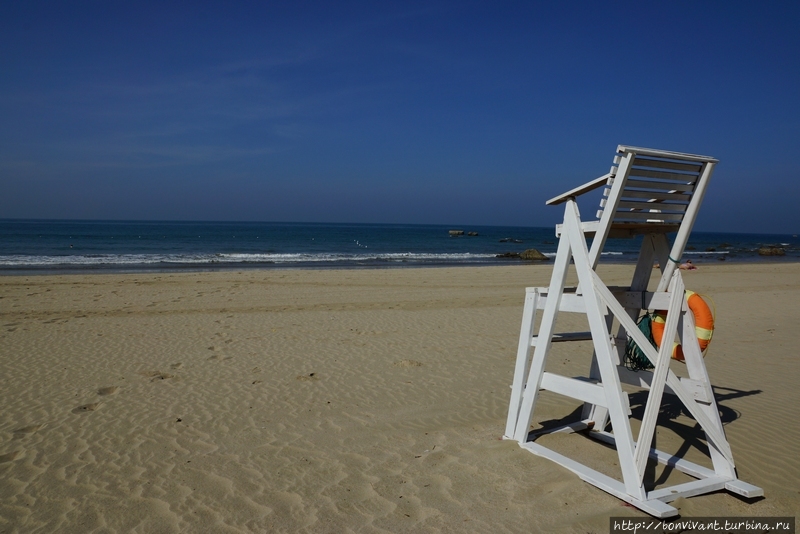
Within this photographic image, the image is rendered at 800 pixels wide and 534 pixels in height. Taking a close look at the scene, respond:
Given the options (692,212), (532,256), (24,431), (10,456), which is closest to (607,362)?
(692,212)

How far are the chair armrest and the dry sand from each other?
1951mm

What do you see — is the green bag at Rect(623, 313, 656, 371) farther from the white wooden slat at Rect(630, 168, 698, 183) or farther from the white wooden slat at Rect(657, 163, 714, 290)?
the white wooden slat at Rect(630, 168, 698, 183)

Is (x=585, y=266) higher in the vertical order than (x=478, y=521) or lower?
higher

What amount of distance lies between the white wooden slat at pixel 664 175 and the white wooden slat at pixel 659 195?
0.33ft

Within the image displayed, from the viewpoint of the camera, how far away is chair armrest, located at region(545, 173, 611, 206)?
3547 millimetres

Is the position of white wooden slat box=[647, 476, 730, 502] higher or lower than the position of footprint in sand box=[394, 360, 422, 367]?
higher

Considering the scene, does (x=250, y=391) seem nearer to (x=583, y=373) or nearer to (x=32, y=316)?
(x=583, y=373)

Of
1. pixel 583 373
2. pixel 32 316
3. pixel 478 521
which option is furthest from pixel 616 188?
pixel 32 316

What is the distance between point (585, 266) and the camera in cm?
363

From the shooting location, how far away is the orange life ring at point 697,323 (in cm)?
405

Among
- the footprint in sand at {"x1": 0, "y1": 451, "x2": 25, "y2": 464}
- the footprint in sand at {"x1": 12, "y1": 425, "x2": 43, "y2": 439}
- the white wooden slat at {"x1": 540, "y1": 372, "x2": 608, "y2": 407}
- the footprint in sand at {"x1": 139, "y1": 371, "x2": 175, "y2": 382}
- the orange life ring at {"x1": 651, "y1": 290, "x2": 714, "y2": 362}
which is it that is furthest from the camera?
the footprint in sand at {"x1": 139, "y1": 371, "x2": 175, "y2": 382}

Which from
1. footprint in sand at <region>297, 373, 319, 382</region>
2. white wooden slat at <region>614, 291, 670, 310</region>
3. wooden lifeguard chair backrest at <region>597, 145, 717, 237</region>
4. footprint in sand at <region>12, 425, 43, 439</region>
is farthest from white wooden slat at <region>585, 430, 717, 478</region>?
footprint in sand at <region>12, 425, 43, 439</region>

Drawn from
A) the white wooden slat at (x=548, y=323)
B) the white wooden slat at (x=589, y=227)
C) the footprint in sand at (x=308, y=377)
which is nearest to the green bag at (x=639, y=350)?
the white wooden slat at (x=548, y=323)

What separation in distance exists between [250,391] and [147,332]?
432cm
